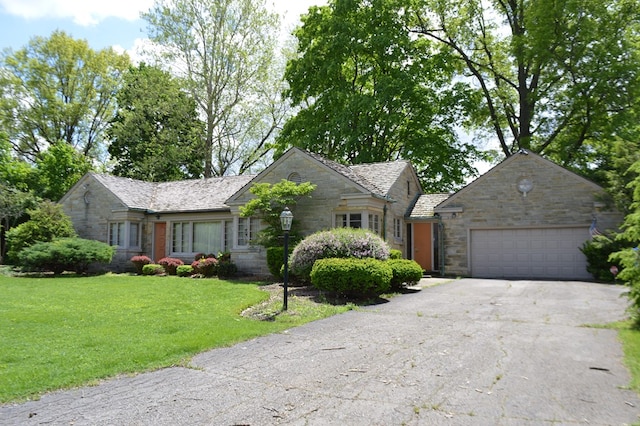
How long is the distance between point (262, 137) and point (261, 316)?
27.6m

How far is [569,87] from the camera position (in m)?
25.4

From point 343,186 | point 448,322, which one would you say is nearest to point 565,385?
point 448,322

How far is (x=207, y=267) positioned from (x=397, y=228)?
853 centimetres

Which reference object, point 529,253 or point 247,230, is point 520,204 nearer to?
point 529,253

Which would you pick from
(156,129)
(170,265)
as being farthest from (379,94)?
(156,129)

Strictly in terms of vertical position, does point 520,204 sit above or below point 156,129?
below

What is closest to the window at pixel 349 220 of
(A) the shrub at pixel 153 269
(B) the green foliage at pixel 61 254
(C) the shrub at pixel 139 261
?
(A) the shrub at pixel 153 269

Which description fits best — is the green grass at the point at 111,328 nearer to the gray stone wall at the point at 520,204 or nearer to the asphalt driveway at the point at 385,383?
the asphalt driveway at the point at 385,383

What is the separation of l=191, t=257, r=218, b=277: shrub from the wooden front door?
4.43m

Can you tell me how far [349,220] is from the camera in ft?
59.9

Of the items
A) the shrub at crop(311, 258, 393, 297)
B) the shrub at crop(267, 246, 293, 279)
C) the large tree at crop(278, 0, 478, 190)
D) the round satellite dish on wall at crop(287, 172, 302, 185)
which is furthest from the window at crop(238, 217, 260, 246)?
the large tree at crop(278, 0, 478, 190)

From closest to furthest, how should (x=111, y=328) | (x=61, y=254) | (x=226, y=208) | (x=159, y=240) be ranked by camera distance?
(x=111, y=328)
(x=61, y=254)
(x=226, y=208)
(x=159, y=240)

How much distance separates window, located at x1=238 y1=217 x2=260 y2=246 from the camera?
794 inches

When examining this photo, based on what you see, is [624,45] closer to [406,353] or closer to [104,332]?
[406,353]
